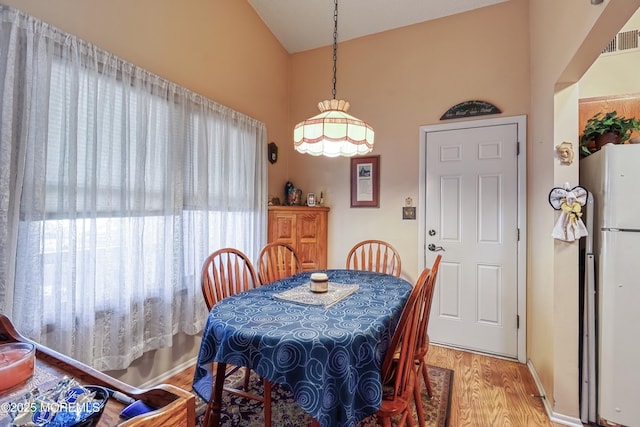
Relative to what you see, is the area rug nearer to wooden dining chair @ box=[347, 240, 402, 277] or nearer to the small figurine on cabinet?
wooden dining chair @ box=[347, 240, 402, 277]

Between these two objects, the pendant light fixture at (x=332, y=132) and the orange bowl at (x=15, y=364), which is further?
the pendant light fixture at (x=332, y=132)

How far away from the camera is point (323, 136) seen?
6.01ft

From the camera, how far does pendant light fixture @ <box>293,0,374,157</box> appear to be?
182cm

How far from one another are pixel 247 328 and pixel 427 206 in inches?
90.7

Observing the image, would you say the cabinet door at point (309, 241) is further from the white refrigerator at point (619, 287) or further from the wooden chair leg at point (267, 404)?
the white refrigerator at point (619, 287)

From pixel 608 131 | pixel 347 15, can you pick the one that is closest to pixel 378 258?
pixel 608 131

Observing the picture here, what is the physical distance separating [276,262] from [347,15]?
2.57 meters

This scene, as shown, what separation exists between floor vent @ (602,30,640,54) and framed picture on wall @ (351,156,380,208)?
6.59ft

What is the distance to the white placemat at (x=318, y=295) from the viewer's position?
1681mm

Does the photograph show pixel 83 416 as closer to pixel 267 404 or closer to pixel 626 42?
pixel 267 404

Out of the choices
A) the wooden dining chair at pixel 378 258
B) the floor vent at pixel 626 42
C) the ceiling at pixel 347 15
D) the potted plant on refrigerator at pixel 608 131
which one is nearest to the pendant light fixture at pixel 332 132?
the wooden dining chair at pixel 378 258

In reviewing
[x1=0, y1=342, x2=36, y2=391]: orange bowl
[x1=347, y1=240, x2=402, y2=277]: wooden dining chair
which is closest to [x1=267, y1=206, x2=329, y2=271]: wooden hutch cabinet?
[x1=347, y1=240, x2=402, y2=277]: wooden dining chair

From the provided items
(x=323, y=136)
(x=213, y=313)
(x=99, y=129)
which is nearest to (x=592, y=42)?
(x=323, y=136)

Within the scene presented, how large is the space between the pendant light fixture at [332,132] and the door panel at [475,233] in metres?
1.35
